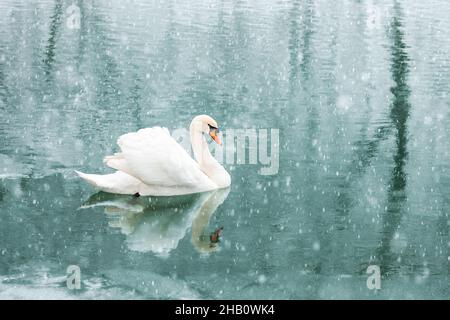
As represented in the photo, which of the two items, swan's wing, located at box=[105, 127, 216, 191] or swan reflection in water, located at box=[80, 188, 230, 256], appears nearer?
swan reflection in water, located at box=[80, 188, 230, 256]

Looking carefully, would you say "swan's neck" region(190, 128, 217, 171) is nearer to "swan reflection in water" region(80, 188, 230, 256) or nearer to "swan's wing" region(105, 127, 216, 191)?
"swan reflection in water" region(80, 188, 230, 256)

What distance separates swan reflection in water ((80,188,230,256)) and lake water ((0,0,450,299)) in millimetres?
33

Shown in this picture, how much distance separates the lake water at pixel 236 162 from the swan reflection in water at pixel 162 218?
33 mm

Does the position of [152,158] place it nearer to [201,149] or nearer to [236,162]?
[201,149]

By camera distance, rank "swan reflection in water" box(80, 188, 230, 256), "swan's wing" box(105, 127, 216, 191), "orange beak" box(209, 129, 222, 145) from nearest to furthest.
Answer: "swan reflection in water" box(80, 188, 230, 256) < "swan's wing" box(105, 127, 216, 191) < "orange beak" box(209, 129, 222, 145)

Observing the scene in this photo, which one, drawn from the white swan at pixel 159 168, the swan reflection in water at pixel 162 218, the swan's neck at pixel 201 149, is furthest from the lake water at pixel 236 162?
the swan's neck at pixel 201 149

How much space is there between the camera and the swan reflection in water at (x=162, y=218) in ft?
33.2

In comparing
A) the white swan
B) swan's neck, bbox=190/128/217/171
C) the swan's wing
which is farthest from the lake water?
swan's neck, bbox=190/128/217/171

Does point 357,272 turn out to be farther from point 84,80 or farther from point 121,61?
point 121,61

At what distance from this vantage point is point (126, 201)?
11.5 metres

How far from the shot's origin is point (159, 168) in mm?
11266

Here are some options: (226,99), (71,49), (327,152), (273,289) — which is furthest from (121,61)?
(273,289)

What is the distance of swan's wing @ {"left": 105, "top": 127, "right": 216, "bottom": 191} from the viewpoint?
11148 millimetres

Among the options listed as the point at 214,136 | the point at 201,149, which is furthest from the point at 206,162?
the point at 214,136
